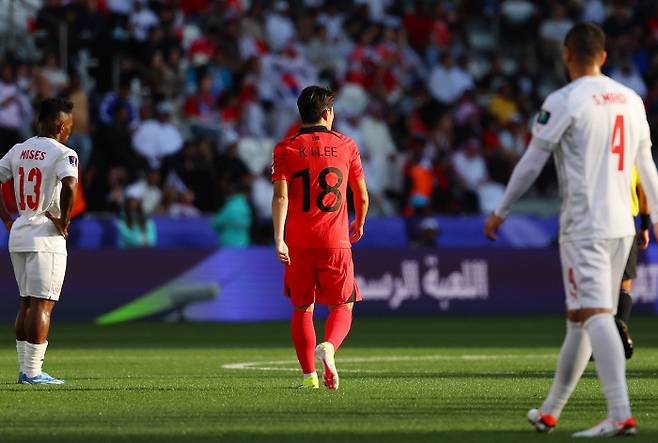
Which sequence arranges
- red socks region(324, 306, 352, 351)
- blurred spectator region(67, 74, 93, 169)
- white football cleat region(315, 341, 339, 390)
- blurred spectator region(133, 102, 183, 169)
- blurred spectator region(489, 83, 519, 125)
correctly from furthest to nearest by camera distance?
blurred spectator region(489, 83, 519, 125) < blurred spectator region(133, 102, 183, 169) < blurred spectator region(67, 74, 93, 169) < red socks region(324, 306, 352, 351) < white football cleat region(315, 341, 339, 390)

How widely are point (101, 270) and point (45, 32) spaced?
18.4 feet

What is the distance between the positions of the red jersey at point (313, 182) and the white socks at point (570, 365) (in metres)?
3.16

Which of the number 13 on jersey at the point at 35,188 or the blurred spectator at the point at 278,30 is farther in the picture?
the blurred spectator at the point at 278,30

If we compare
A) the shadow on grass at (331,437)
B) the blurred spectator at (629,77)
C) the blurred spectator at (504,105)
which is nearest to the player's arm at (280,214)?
the shadow on grass at (331,437)

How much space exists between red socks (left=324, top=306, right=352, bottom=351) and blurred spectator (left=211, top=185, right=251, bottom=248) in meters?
12.5

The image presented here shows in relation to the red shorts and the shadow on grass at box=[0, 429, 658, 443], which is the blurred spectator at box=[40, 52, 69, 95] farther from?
the shadow on grass at box=[0, 429, 658, 443]

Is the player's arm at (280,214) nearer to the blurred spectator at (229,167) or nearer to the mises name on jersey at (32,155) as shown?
the mises name on jersey at (32,155)

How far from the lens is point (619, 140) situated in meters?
8.09

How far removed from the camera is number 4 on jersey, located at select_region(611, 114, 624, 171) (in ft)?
26.5

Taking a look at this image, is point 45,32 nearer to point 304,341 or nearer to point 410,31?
point 410,31

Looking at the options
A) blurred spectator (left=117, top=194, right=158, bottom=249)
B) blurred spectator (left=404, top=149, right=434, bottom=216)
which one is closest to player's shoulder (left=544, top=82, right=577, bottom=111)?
blurred spectator (left=117, top=194, right=158, bottom=249)

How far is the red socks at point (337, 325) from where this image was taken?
10836 mm

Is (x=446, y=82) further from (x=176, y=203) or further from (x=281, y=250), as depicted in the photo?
(x=281, y=250)

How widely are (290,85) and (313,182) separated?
16958mm
